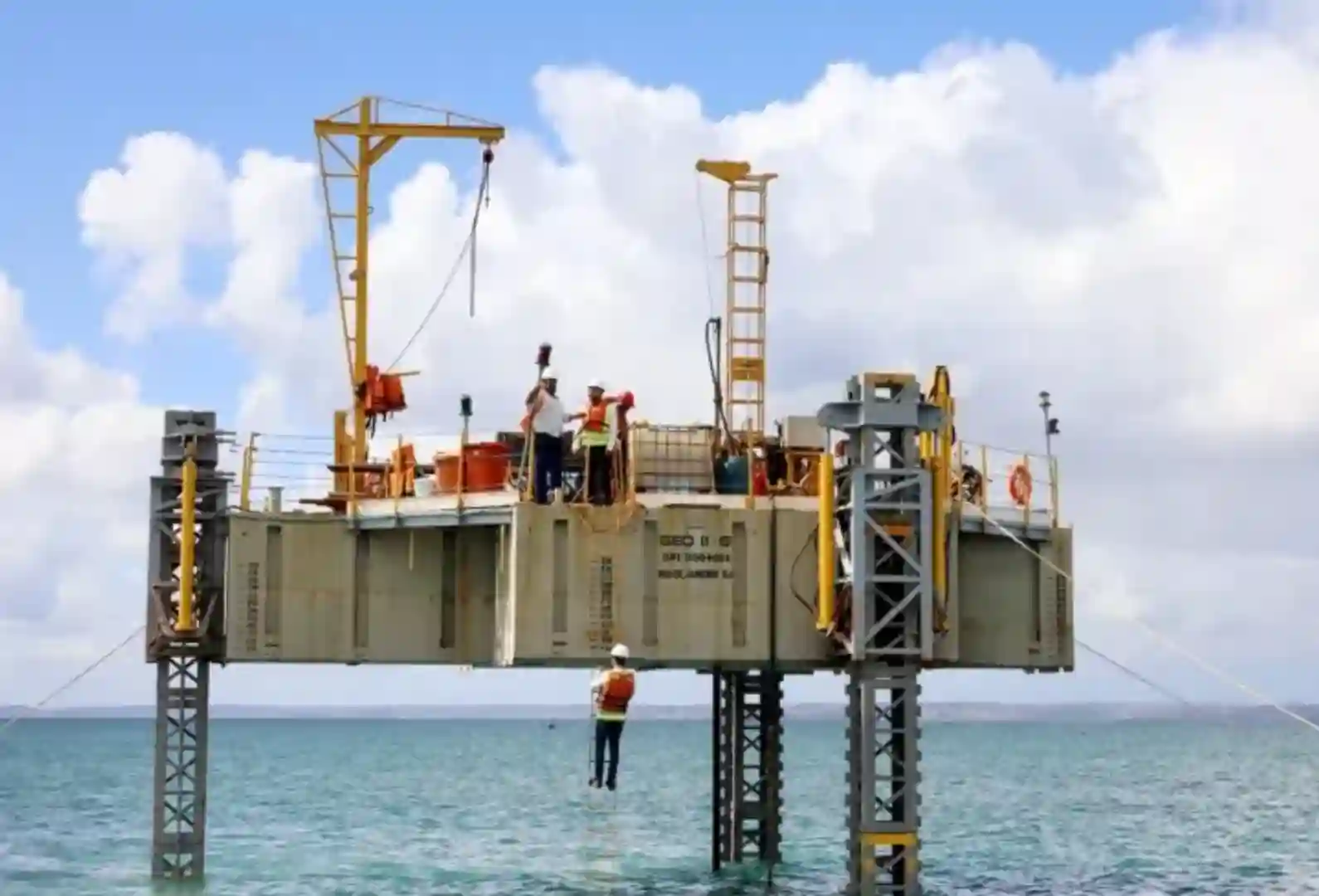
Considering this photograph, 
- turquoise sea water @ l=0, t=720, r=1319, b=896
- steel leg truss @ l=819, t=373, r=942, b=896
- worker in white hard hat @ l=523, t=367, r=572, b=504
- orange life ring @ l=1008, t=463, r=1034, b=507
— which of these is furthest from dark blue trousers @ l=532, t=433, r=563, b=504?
turquoise sea water @ l=0, t=720, r=1319, b=896

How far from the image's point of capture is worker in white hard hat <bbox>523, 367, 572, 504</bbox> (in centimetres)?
3409

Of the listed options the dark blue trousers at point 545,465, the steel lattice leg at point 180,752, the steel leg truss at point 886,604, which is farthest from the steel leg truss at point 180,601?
the steel leg truss at point 886,604

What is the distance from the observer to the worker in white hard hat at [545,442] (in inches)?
1342

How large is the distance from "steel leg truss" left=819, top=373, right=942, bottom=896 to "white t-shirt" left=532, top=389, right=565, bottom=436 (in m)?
4.10

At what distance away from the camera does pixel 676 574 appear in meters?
33.8

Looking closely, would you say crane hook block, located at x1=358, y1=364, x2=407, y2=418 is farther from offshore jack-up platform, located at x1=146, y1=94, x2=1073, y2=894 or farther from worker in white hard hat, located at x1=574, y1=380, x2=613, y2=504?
worker in white hard hat, located at x1=574, y1=380, x2=613, y2=504

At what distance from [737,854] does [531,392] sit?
16.3m

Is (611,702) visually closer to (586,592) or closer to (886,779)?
(586,592)

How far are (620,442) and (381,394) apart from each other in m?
8.35

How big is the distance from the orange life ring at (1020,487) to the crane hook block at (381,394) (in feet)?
39.8

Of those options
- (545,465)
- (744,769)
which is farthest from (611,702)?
(744,769)

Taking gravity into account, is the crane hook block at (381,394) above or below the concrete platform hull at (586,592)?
above

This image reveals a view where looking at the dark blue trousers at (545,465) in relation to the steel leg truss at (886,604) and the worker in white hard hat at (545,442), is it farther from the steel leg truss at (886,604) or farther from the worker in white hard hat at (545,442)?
the steel leg truss at (886,604)

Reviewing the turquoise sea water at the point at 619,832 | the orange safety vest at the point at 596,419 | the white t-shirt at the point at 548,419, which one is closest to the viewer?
the white t-shirt at the point at 548,419
